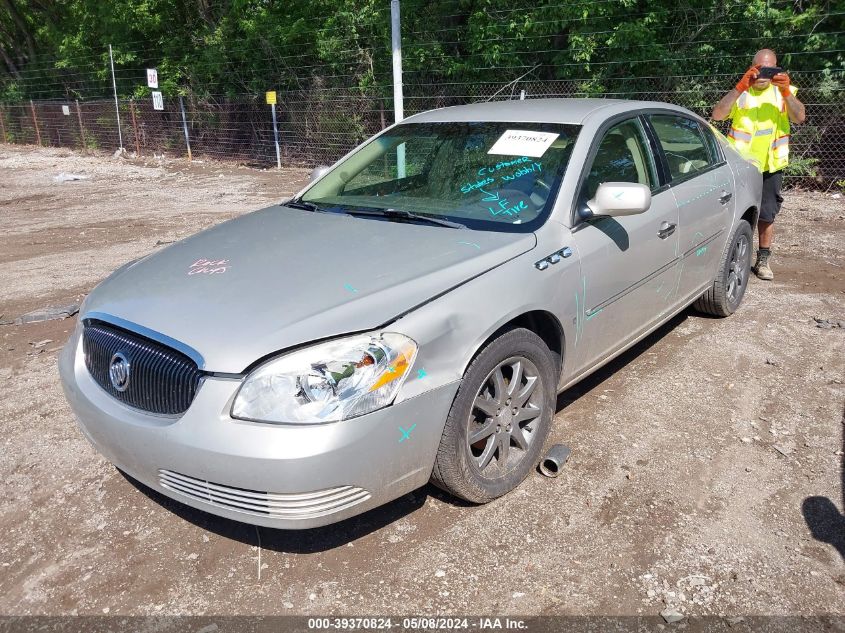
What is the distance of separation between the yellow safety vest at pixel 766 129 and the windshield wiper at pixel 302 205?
3.85m

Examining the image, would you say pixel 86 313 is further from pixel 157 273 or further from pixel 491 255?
pixel 491 255

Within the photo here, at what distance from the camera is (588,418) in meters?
3.91

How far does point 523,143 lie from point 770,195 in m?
3.42

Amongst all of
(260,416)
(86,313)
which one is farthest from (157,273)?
(260,416)

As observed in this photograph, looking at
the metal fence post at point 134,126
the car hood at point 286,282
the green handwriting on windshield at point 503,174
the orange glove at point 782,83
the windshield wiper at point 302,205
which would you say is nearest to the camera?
the car hood at point 286,282

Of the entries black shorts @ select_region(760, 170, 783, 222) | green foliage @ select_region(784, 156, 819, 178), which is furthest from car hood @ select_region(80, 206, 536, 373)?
green foliage @ select_region(784, 156, 819, 178)

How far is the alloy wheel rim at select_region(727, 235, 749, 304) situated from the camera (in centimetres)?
525

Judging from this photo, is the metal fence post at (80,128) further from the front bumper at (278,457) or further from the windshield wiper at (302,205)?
the front bumper at (278,457)

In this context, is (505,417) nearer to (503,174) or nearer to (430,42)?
(503,174)

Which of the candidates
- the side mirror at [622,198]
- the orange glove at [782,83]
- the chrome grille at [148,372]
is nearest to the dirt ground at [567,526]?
the chrome grille at [148,372]

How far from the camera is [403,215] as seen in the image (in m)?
3.55

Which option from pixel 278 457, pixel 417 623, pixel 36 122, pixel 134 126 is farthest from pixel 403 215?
pixel 36 122

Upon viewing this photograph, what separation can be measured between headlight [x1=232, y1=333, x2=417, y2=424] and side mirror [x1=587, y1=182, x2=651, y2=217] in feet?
4.76

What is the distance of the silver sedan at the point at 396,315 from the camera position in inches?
96.5
